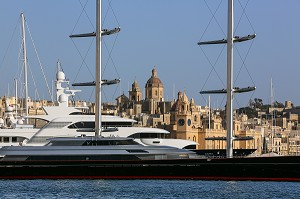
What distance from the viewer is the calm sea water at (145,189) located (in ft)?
166

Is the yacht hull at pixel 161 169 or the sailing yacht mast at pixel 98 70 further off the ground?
the sailing yacht mast at pixel 98 70

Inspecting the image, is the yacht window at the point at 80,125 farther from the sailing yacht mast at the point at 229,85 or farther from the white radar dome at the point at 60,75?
the sailing yacht mast at the point at 229,85

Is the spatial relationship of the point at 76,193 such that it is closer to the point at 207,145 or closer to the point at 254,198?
the point at 254,198

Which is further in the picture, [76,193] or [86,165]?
[86,165]

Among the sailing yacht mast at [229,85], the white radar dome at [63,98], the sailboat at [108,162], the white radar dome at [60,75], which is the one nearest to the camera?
the sailing yacht mast at [229,85]

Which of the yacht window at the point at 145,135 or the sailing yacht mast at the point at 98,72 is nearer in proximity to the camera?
the sailing yacht mast at the point at 98,72

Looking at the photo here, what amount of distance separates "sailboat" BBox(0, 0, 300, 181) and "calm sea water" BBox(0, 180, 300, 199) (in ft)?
1.70

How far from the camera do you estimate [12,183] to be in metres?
58.4

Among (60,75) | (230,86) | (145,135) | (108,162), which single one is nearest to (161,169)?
(108,162)

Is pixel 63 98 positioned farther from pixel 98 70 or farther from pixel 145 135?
pixel 98 70

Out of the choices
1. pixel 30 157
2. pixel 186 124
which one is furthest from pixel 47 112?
pixel 186 124

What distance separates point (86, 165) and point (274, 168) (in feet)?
37.6

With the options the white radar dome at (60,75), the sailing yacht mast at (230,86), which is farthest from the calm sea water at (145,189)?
the white radar dome at (60,75)

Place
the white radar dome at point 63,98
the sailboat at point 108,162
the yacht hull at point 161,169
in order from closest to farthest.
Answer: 1. the yacht hull at point 161,169
2. the sailboat at point 108,162
3. the white radar dome at point 63,98
